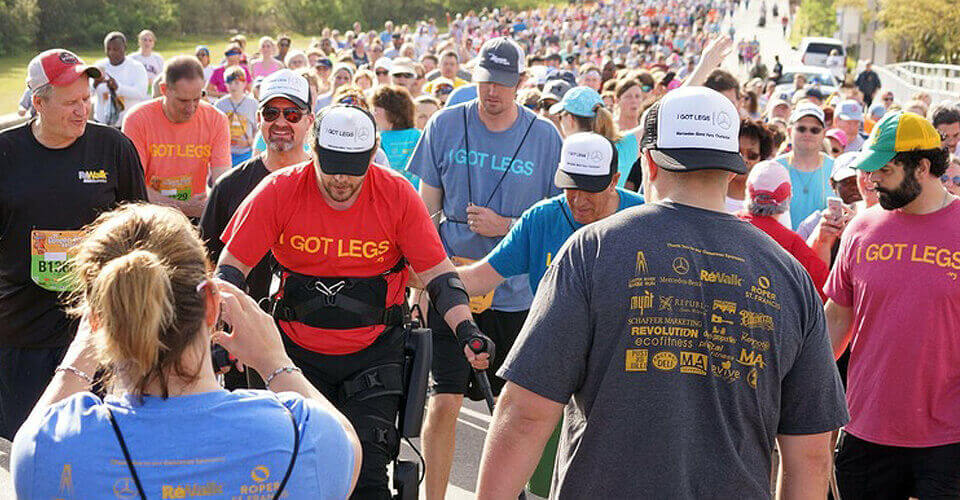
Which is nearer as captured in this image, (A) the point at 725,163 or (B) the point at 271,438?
(B) the point at 271,438

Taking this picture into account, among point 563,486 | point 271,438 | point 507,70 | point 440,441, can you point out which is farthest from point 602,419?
point 507,70

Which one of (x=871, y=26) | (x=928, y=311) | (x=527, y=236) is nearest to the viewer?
(x=928, y=311)

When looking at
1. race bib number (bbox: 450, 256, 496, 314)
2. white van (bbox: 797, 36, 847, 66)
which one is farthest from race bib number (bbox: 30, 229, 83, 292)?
white van (bbox: 797, 36, 847, 66)

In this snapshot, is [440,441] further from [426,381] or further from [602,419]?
[602,419]

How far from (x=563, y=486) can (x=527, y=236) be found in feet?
7.64

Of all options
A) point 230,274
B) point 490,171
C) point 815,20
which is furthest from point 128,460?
point 815,20

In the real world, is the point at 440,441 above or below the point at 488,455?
below

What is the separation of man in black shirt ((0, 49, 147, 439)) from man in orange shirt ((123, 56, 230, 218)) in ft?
7.23

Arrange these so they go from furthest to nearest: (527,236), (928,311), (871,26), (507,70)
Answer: (871,26)
(507,70)
(527,236)
(928,311)

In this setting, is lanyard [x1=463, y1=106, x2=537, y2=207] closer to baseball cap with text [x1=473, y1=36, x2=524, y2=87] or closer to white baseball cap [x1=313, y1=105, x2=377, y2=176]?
baseball cap with text [x1=473, y1=36, x2=524, y2=87]

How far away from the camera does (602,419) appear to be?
3.16 meters

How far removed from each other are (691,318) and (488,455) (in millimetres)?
661

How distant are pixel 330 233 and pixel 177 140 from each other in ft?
10.7

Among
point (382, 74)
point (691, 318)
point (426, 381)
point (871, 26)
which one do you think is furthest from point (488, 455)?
point (871, 26)
